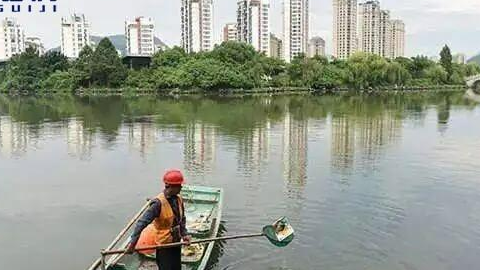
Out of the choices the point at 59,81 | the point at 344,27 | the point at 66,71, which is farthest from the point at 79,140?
the point at 344,27

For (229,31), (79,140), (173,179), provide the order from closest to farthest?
(173,179) < (79,140) < (229,31)

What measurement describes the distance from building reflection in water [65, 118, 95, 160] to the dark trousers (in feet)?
39.9

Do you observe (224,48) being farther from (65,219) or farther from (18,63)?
(65,219)

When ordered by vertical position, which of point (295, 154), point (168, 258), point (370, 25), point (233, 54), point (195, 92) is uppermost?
point (370, 25)

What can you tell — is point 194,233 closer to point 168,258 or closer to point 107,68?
point 168,258

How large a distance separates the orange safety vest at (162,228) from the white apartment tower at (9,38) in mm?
123012

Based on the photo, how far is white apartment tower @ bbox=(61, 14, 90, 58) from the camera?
12219cm

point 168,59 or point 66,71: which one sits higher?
point 168,59

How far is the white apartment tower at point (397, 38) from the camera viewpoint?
11131 cm

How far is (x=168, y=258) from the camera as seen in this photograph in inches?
232

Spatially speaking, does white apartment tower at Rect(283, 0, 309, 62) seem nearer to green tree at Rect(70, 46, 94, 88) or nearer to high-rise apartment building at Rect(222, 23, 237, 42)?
high-rise apartment building at Rect(222, 23, 237, 42)

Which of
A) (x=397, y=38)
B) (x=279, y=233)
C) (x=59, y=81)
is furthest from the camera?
(x=397, y=38)

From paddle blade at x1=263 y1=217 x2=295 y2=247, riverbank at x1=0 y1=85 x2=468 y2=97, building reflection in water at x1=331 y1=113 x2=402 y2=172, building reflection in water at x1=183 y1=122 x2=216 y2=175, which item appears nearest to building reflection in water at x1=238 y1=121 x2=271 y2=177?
building reflection in water at x1=183 y1=122 x2=216 y2=175

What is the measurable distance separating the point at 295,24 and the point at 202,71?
162 feet
